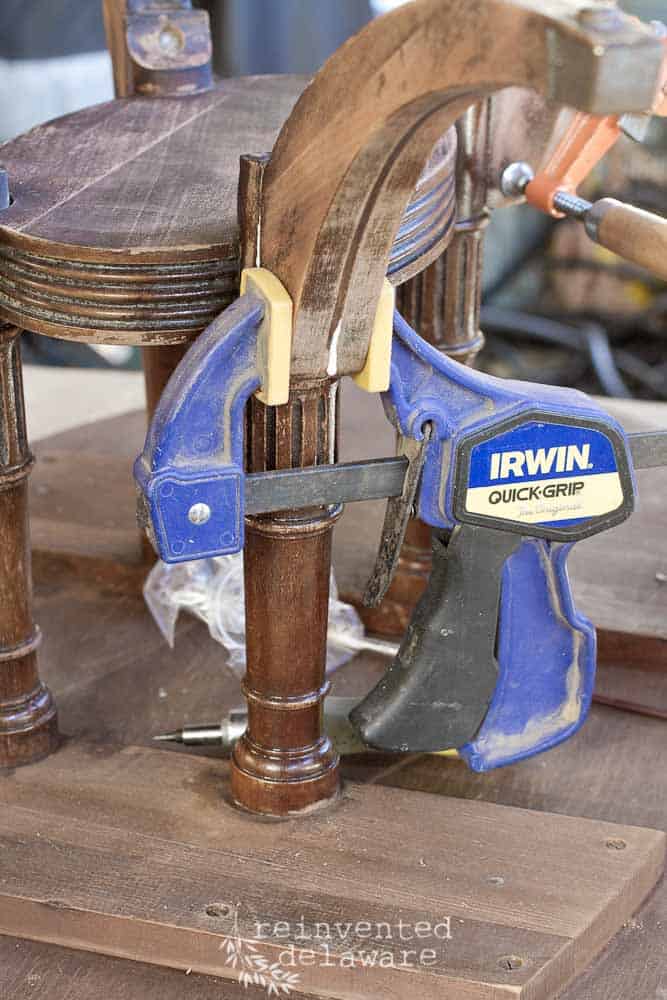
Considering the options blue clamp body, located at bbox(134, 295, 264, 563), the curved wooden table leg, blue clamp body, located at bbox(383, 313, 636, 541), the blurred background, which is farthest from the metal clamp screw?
the blurred background

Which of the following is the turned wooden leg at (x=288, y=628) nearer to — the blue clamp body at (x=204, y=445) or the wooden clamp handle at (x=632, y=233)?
the blue clamp body at (x=204, y=445)

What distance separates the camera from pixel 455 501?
66 centimetres

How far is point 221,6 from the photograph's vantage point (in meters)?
2.04

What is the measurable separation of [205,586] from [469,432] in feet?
1.22

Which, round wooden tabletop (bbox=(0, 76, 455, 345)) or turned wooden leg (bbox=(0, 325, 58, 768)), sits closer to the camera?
round wooden tabletop (bbox=(0, 76, 455, 345))

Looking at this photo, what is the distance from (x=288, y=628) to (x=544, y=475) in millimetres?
150

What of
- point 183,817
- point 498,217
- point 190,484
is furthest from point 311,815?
point 498,217

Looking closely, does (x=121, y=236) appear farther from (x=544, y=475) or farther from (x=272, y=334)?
(x=544, y=475)

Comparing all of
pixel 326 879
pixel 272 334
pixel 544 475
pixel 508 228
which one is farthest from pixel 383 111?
pixel 508 228

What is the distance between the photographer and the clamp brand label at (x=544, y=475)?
0.66 metres

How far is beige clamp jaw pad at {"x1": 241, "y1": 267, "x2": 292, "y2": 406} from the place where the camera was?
592 millimetres

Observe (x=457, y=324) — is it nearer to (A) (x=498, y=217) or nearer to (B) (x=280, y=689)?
(B) (x=280, y=689)

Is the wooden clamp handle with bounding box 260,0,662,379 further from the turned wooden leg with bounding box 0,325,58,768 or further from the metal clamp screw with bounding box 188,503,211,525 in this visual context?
the turned wooden leg with bounding box 0,325,58,768

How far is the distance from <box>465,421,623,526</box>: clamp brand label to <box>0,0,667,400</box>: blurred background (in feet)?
4.95
